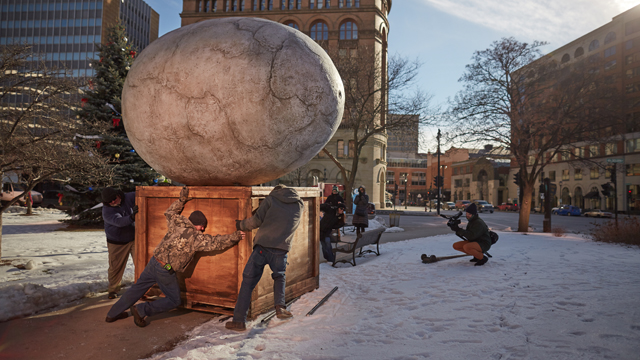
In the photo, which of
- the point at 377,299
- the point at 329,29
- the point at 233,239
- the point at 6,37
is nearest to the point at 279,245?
the point at 233,239

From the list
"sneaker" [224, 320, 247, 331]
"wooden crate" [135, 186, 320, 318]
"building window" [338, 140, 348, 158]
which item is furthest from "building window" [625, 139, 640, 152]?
"sneaker" [224, 320, 247, 331]

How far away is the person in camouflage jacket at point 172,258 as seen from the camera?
4.06 metres

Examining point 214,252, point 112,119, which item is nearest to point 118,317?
point 214,252

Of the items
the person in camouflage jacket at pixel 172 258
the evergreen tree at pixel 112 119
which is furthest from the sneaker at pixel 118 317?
the evergreen tree at pixel 112 119

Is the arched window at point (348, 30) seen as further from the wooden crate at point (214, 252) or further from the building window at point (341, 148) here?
the wooden crate at point (214, 252)

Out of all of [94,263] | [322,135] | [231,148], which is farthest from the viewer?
[94,263]

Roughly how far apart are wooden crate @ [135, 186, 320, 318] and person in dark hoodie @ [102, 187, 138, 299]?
0.39 m

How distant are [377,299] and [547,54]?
652 inches

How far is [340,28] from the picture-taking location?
149ft

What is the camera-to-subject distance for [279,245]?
4.14 meters

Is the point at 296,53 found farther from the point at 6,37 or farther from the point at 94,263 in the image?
the point at 6,37

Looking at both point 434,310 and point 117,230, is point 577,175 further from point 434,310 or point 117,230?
point 117,230

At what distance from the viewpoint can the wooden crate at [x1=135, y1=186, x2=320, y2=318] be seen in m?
4.27

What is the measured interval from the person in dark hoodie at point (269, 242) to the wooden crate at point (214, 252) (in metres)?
0.18
